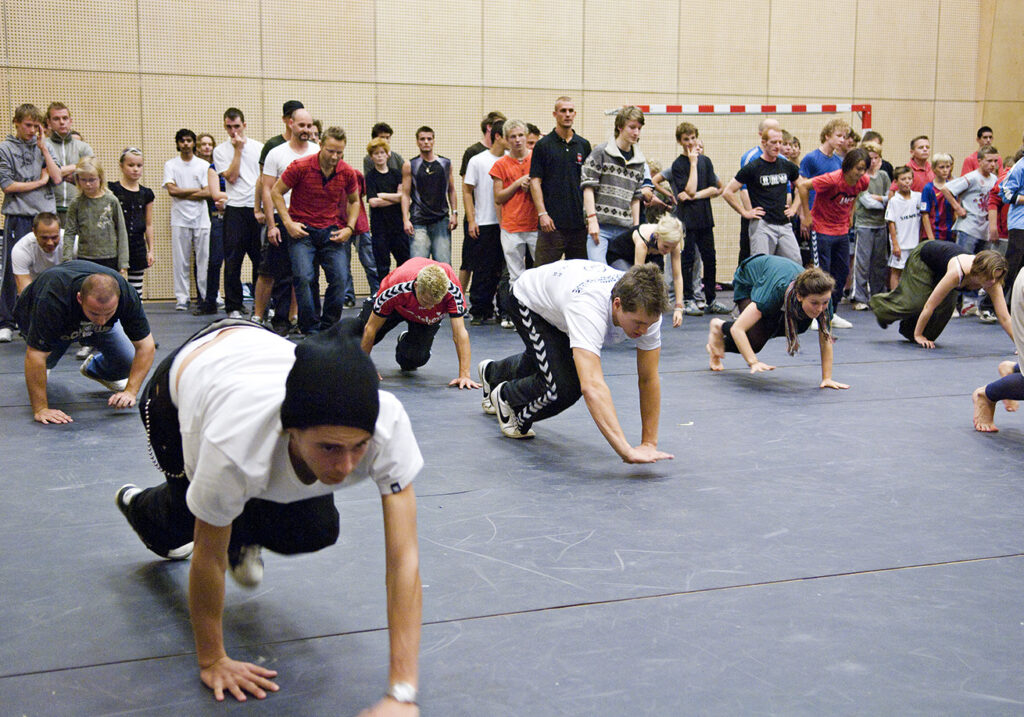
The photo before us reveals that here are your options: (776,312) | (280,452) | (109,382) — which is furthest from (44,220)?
(280,452)

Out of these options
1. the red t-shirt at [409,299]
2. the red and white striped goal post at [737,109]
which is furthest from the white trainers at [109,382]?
the red and white striped goal post at [737,109]

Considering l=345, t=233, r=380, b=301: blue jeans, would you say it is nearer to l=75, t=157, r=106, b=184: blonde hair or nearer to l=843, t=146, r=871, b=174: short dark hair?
l=75, t=157, r=106, b=184: blonde hair

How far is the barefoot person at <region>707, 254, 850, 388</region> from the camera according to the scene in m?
5.84

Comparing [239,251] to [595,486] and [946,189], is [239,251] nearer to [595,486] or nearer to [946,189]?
[595,486]

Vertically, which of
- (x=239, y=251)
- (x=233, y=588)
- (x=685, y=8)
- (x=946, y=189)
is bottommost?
(x=233, y=588)

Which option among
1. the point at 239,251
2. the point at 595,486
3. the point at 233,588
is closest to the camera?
the point at 233,588

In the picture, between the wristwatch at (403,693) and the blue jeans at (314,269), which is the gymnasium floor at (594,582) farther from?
the blue jeans at (314,269)

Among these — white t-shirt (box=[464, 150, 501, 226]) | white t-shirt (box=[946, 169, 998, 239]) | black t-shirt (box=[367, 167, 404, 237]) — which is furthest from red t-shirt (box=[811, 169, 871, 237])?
black t-shirt (box=[367, 167, 404, 237])

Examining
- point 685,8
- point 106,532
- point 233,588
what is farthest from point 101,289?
point 685,8

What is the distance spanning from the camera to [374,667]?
246cm

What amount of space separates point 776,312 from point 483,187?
10.8ft

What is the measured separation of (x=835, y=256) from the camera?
905cm

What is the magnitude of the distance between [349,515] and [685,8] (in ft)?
32.8

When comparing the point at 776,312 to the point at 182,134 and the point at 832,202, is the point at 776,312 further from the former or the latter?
the point at 182,134
